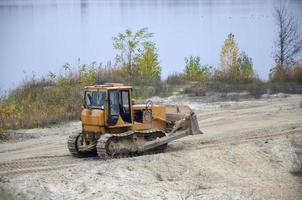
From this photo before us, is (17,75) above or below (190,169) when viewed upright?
above

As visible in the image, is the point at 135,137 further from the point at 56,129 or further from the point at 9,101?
the point at 9,101

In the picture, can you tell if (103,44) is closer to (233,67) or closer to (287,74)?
(233,67)

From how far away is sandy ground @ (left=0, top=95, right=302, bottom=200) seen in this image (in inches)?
513

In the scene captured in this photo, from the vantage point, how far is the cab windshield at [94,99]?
15257 millimetres

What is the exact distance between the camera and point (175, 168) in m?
14.8

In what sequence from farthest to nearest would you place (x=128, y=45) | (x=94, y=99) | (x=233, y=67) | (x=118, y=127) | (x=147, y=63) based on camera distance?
(x=233, y=67) < (x=128, y=45) < (x=147, y=63) < (x=118, y=127) < (x=94, y=99)

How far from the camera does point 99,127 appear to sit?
50.4 feet

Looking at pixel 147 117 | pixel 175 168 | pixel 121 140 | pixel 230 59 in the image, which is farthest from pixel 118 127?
pixel 230 59

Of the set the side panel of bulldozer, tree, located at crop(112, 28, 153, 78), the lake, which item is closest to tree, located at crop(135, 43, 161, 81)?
tree, located at crop(112, 28, 153, 78)

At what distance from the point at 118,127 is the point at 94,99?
36.4 inches

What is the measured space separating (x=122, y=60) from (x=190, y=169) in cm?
1678

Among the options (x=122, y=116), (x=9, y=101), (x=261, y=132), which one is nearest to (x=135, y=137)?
(x=122, y=116)

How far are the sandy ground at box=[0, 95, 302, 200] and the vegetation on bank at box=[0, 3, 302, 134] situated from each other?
2.55 meters

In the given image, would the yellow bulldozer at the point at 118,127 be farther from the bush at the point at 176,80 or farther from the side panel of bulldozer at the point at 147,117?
the bush at the point at 176,80
